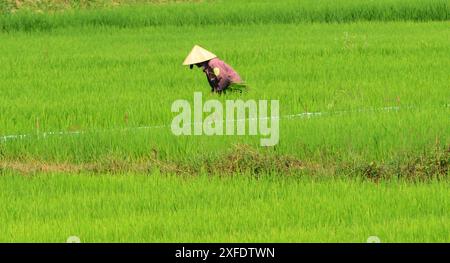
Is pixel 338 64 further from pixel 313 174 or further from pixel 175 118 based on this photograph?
pixel 313 174

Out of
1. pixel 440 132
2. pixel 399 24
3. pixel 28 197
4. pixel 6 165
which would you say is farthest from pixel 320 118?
pixel 399 24

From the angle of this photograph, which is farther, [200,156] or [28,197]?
[200,156]

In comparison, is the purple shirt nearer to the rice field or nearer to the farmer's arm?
the farmer's arm

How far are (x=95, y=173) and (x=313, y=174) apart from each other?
4.70ft

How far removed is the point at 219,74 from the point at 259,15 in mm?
9013

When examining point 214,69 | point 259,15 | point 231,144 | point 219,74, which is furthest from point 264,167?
point 259,15

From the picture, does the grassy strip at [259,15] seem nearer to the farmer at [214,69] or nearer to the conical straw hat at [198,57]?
the farmer at [214,69]

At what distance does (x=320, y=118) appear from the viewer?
34.3 ft

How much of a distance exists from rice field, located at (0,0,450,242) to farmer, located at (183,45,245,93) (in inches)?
9.9

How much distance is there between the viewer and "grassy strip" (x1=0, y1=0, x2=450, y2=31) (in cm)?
2041

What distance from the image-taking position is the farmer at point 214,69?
37.4ft

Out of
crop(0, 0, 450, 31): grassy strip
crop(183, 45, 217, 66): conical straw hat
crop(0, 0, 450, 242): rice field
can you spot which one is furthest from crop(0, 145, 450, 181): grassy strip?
crop(0, 0, 450, 31): grassy strip

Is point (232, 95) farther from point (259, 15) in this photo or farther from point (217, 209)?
point (259, 15)
